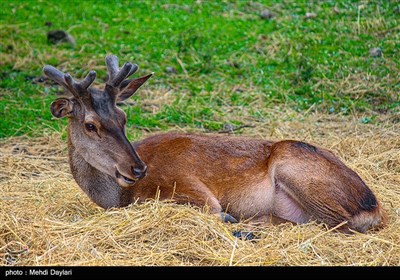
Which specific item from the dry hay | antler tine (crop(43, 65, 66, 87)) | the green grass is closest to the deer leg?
the dry hay

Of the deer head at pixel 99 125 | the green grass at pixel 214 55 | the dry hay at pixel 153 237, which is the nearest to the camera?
the dry hay at pixel 153 237

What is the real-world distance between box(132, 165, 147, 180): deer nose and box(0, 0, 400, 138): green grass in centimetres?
405

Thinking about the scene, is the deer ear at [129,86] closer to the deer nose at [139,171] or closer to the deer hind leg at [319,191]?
the deer nose at [139,171]

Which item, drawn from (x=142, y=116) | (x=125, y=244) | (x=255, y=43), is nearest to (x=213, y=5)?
(x=255, y=43)

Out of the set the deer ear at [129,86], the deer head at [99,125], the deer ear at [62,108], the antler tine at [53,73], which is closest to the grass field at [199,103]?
the deer head at [99,125]

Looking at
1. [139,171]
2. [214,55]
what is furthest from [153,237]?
[214,55]

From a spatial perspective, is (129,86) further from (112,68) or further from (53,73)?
(53,73)

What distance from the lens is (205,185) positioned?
7512mm

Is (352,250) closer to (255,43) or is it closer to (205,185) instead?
(205,185)

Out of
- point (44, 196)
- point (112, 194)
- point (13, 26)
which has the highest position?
point (112, 194)

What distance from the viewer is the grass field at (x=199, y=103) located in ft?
21.2

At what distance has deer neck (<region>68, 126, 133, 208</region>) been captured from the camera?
295 inches

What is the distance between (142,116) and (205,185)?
13.4ft

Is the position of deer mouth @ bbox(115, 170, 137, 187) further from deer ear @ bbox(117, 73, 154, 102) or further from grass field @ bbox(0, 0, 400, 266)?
A: deer ear @ bbox(117, 73, 154, 102)
